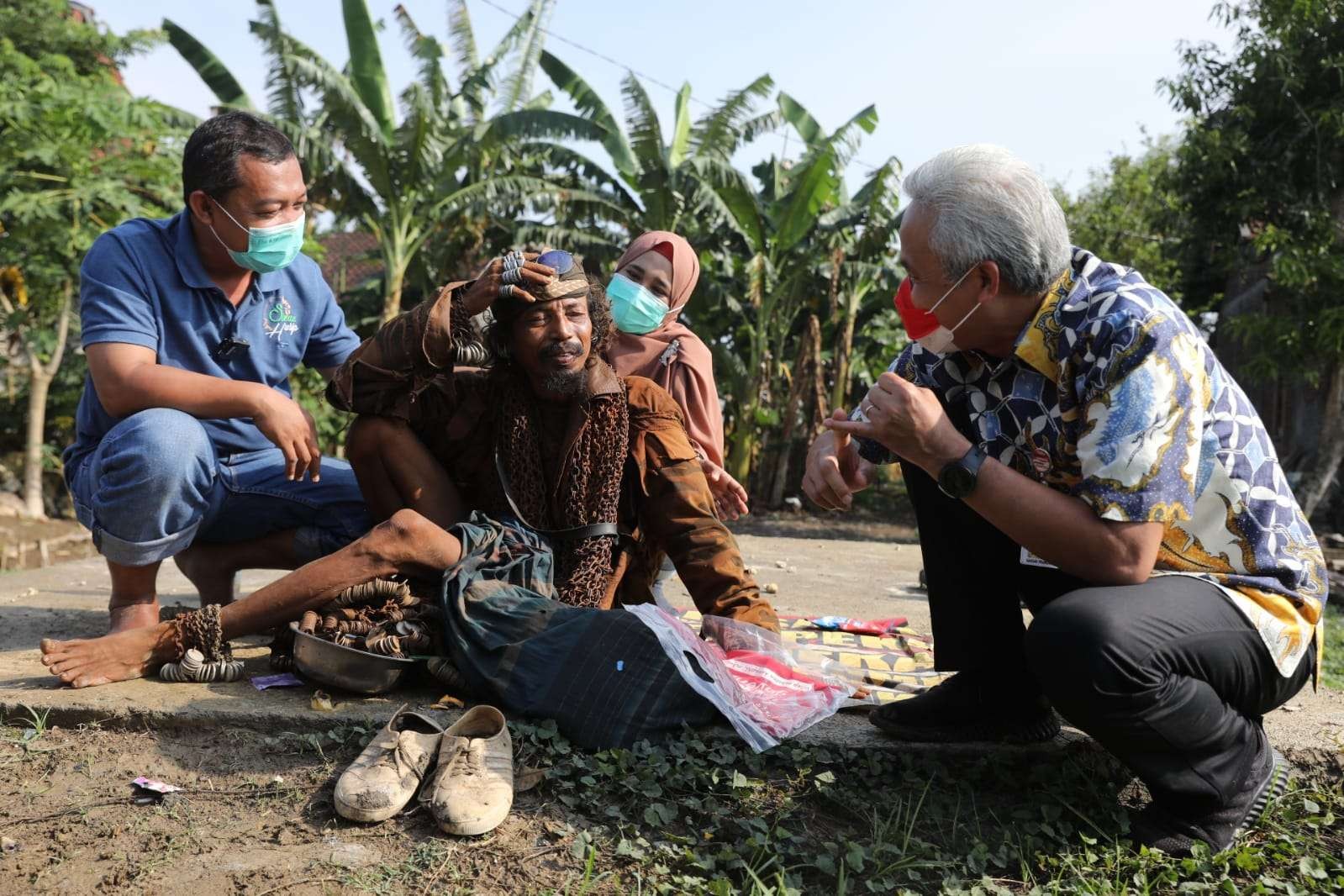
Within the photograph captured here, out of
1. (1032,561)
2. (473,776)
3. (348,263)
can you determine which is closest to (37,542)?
(473,776)

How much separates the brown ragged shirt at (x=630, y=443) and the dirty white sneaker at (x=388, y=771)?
908mm

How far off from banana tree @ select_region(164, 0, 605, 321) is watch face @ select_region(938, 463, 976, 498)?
8.91m

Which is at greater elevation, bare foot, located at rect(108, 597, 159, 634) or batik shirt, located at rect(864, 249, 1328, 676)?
batik shirt, located at rect(864, 249, 1328, 676)

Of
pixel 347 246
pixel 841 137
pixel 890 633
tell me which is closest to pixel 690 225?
pixel 841 137

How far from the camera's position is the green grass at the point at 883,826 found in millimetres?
2041

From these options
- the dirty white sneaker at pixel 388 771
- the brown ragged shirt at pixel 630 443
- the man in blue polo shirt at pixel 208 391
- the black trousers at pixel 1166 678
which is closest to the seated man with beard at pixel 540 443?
the brown ragged shirt at pixel 630 443

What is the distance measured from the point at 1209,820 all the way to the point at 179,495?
9.04 feet

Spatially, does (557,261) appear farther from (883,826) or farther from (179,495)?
(883,826)

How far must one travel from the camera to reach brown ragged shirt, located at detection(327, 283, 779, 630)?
3.00 meters

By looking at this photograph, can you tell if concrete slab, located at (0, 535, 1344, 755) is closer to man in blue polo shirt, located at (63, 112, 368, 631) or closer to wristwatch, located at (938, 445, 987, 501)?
man in blue polo shirt, located at (63, 112, 368, 631)

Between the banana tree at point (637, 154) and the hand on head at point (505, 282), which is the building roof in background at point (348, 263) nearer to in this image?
the banana tree at point (637, 154)

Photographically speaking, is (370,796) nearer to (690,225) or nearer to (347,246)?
(690,225)

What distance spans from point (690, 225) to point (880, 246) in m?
2.56

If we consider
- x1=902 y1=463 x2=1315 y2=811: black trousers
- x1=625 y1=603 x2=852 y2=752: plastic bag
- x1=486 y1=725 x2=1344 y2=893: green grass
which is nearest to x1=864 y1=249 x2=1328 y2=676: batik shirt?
x1=902 y1=463 x2=1315 y2=811: black trousers
